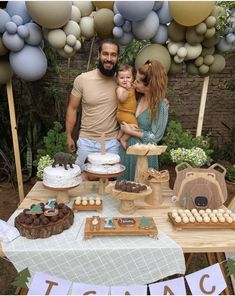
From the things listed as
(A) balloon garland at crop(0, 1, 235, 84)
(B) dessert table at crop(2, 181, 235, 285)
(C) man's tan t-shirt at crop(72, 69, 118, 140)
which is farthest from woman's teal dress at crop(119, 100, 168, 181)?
(B) dessert table at crop(2, 181, 235, 285)

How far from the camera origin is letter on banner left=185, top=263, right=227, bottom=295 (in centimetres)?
161

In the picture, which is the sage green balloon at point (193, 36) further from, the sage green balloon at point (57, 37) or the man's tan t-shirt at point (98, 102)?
the sage green balloon at point (57, 37)

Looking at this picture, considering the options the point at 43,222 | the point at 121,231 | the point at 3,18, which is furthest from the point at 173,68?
the point at 43,222

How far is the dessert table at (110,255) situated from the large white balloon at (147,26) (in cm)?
177

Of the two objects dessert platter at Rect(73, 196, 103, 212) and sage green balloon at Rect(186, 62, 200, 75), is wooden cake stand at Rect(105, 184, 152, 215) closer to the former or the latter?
dessert platter at Rect(73, 196, 103, 212)

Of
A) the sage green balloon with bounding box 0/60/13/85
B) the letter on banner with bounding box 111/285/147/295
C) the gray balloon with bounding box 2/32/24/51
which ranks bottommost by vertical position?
the letter on banner with bounding box 111/285/147/295

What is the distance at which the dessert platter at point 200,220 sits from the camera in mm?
1780

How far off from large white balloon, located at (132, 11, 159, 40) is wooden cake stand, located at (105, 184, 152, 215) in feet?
4.83

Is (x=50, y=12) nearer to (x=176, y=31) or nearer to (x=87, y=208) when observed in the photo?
Result: (x=176, y=31)

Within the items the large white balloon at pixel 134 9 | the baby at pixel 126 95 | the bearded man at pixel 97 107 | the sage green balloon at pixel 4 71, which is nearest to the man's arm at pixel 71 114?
the bearded man at pixel 97 107

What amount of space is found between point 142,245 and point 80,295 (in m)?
0.40

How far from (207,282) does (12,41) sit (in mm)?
2255

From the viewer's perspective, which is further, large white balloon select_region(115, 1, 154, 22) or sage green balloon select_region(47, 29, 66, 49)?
sage green balloon select_region(47, 29, 66, 49)

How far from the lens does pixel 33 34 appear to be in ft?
8.61
